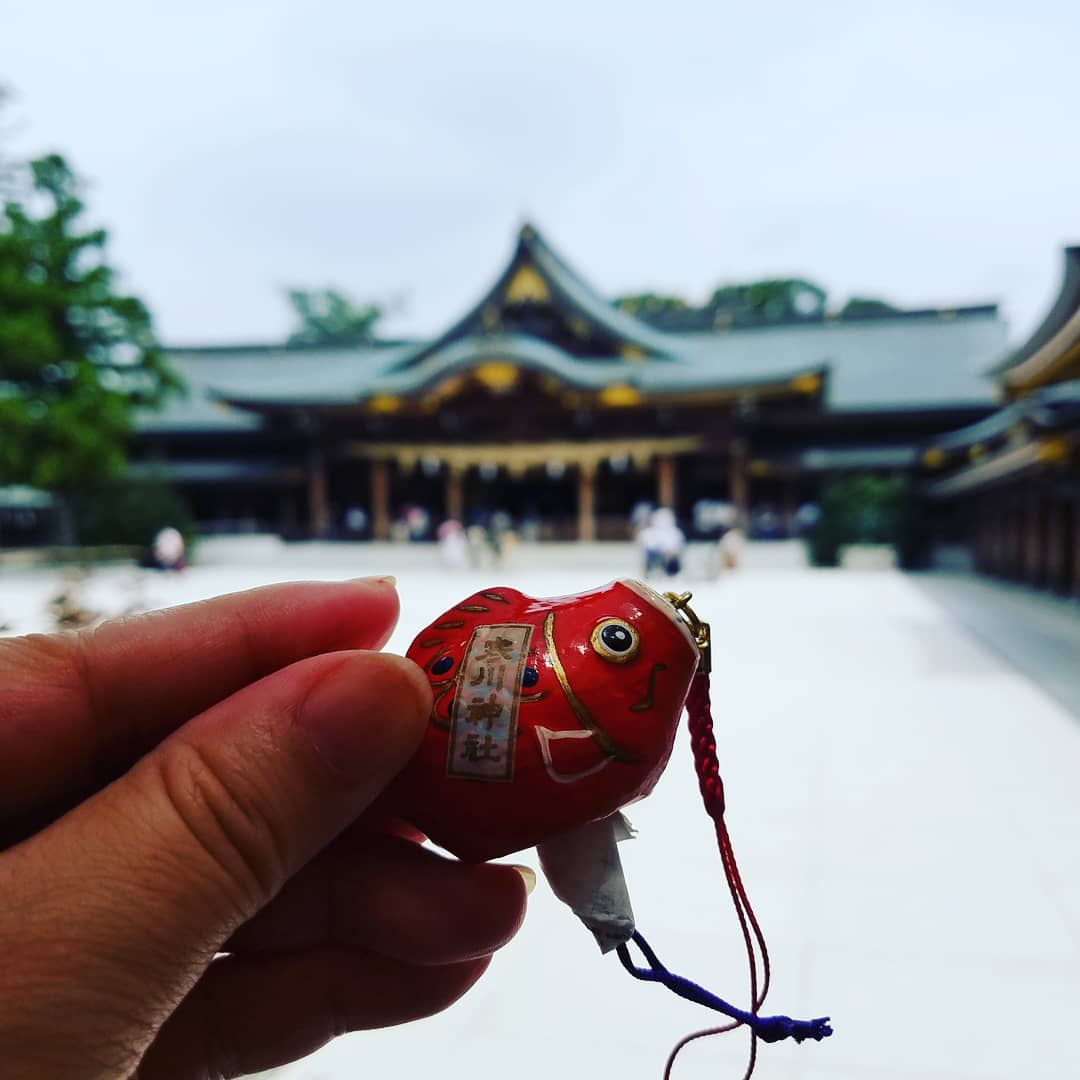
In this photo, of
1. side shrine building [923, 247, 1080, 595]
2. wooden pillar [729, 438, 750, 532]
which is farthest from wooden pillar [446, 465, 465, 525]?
side shrine building [923, 247, 1080, 595]

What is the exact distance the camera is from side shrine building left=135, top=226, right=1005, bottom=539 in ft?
58.9

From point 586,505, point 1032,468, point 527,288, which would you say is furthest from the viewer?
point 527,288

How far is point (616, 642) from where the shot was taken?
819mm

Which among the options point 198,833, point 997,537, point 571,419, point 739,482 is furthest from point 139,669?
point 571,419

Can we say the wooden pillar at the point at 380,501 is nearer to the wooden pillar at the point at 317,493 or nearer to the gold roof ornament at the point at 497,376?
the wooden pillar at the point at 317,493

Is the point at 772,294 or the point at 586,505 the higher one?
the point at 772,294

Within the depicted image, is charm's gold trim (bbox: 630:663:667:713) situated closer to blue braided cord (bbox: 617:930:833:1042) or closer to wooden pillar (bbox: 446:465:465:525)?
blue braided cord (bbox: 617:930:833:1042)

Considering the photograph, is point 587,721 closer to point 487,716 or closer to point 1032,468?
point 487,716

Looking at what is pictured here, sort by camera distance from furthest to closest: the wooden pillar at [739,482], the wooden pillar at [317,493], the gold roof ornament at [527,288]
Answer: the gold roof ornament at [527,288] → the wooden pillar at [317,493] → the wooden pillar at [739,482]

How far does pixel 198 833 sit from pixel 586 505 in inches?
698

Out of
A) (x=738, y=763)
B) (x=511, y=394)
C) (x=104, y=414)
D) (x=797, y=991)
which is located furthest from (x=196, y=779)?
(x=511, y=394)

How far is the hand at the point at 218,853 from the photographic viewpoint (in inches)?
27.8

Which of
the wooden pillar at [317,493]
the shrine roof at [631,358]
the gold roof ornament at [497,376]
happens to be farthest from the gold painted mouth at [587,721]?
the wooden pillar at [317,493]

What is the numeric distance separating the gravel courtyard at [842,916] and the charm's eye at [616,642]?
523mm
